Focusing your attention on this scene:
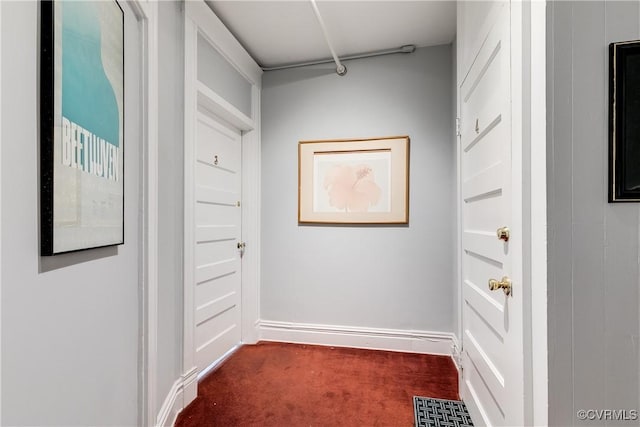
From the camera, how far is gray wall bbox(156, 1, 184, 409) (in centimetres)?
160

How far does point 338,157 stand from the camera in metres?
2.77

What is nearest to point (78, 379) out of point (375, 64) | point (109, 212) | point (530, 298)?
point (109, 212)

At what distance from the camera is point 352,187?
9.01 feet

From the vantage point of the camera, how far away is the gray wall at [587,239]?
2.99ft

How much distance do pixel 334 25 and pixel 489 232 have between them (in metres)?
1.83

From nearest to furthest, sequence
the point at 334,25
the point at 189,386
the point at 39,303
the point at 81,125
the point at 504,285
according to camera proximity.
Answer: the point at 39,303, the point at 81,125, the point at 504,285, the point at 189,386, the point at 334,25

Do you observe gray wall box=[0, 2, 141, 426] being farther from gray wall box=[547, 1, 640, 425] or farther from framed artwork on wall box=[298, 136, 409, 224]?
framed artwork on wall box=[298, 136, 409, 224]

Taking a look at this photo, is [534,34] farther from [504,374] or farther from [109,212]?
[109,212]

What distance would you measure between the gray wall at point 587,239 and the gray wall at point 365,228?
161cm

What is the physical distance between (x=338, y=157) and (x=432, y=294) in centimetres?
140

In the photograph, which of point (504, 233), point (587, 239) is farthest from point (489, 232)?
point (587, 239)

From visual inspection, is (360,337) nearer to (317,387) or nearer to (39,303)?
(317,387)

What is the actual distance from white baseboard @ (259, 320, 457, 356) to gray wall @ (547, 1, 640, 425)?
1.62m

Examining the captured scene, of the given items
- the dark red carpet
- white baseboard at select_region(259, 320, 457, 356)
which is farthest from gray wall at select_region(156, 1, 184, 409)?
white baseboard at select_region(259, 320, 457, 356)
